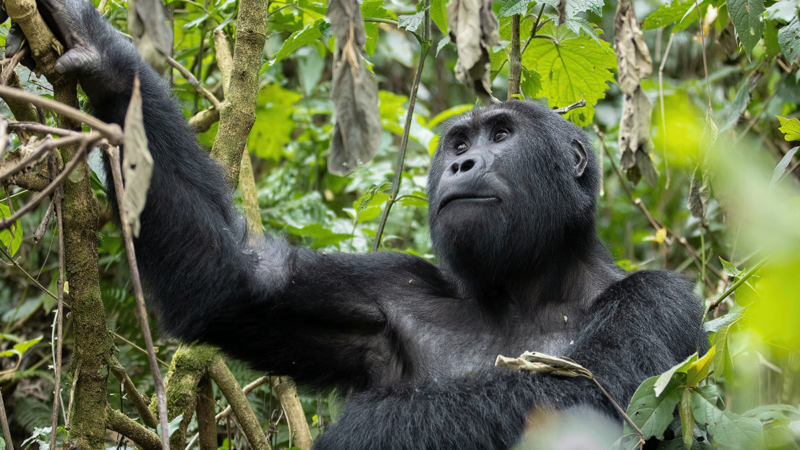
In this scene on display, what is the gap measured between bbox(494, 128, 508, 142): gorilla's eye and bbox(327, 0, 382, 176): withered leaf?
1642 mm

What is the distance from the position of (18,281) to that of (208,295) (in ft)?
10.8

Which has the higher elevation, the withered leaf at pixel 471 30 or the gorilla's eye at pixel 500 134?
the withered leaf at pixel 471 30

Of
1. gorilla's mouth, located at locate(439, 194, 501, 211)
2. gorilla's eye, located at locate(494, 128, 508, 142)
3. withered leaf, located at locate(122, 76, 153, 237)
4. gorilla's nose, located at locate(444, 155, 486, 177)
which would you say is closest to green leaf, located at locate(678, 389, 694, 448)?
gorilla's mouth, located at locate(439, 194, 501, 211)

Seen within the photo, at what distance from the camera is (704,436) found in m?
2.57

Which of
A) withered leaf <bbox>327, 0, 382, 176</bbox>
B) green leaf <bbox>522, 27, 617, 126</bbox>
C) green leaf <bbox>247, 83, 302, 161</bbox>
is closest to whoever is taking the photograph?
withered leaf <bbox>327, 0, 382, 176</bbox>

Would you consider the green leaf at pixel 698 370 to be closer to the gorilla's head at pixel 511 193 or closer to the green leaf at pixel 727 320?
the green leaf at pixel 727 320

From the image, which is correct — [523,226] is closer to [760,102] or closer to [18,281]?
[760,102]

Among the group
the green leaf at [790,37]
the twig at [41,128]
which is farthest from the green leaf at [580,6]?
the twig at [41,128]

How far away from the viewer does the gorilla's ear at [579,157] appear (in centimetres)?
336

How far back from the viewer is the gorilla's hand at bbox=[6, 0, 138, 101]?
2344 millimetres

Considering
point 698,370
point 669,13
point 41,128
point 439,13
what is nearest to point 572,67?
point 669,13

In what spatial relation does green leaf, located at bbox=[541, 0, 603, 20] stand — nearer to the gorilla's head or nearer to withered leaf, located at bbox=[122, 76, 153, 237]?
the gorilla's head

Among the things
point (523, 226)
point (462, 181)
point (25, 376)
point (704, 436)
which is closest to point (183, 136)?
point (462, 181)

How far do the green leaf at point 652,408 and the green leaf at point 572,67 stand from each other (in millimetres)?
2016
